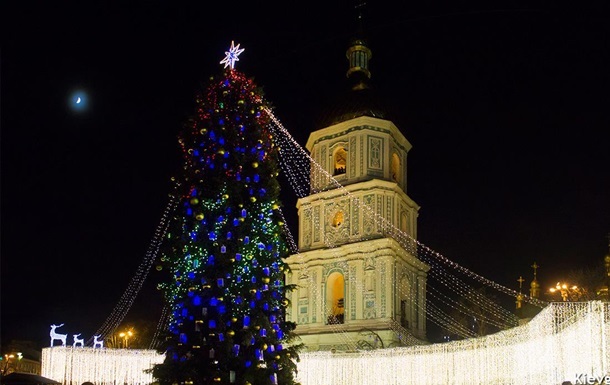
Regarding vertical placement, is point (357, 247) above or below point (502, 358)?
above

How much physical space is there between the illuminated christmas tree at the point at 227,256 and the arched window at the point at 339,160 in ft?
86.5

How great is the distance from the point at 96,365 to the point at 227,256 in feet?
61.2

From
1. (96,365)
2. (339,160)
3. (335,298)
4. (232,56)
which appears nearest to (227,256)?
(232,56)

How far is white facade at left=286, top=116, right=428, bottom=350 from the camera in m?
39.9

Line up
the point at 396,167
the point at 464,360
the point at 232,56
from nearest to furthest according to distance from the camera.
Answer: the point at 232,56
the point at 464,360
the point at 396,167

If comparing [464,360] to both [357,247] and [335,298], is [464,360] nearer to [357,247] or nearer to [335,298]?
[357,247]

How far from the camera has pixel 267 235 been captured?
17469mm

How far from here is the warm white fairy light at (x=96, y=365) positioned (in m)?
31.4

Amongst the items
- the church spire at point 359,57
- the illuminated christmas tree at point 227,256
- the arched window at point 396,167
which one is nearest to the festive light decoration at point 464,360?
the illuminated christmas tree at point 227,256

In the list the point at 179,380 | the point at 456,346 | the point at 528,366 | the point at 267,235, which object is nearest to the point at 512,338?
the point at 528,366

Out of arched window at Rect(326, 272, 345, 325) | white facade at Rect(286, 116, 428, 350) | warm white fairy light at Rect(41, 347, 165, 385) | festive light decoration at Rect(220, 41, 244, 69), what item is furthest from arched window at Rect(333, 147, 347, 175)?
festive light decoration at Rect(220, 41, 244, 69)

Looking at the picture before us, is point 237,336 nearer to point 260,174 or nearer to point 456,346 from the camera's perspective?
point 260,174

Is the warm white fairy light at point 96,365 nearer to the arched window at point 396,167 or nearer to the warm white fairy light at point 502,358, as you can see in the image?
the warm white fairy light at point 502,358

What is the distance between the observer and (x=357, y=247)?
4100 cm
